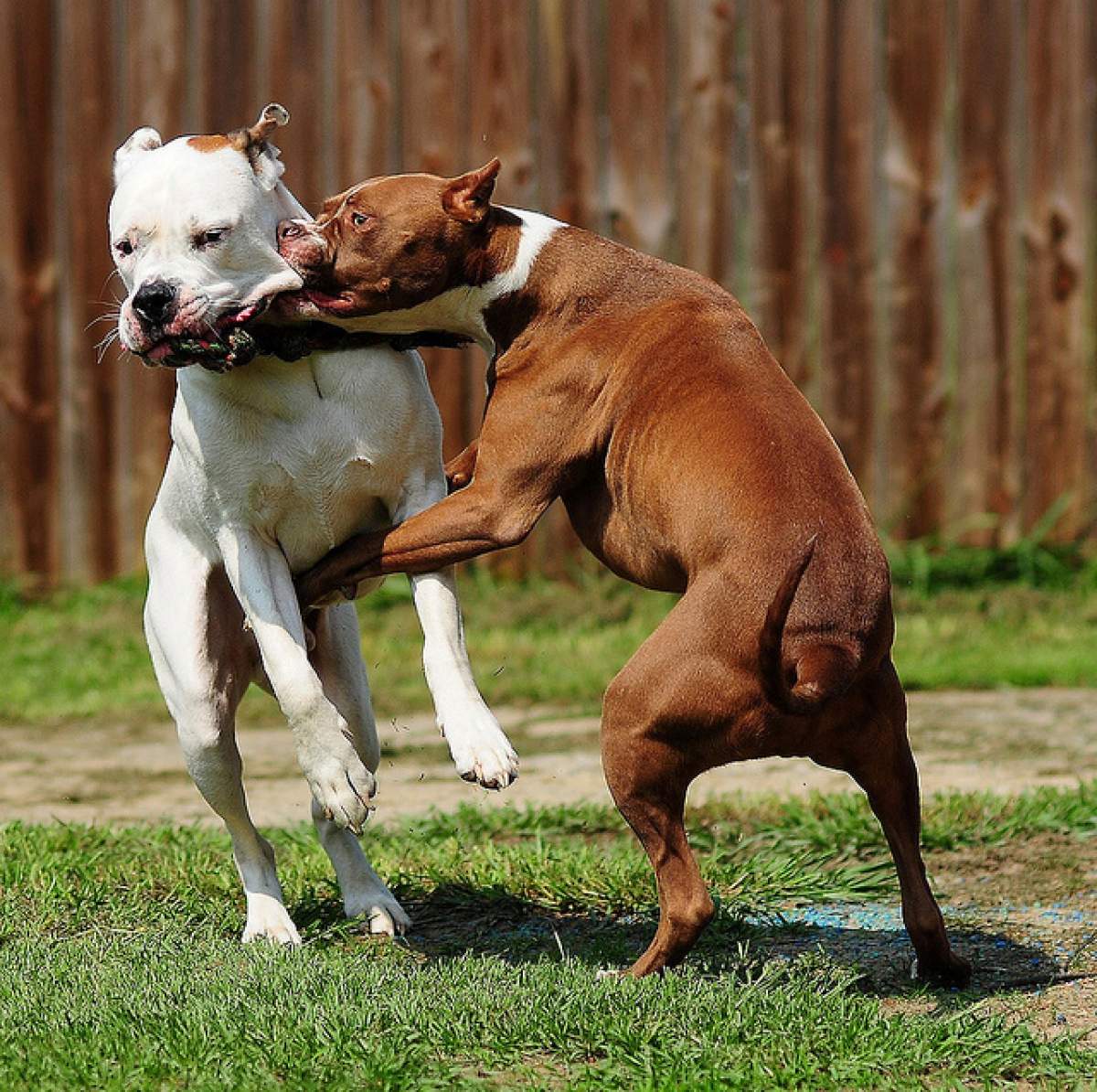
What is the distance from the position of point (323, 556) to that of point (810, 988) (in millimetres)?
1530

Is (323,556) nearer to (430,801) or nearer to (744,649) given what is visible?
(744,649)

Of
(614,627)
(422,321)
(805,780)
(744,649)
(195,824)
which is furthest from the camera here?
(614,627)

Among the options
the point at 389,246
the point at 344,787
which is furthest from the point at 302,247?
the point at 344,787

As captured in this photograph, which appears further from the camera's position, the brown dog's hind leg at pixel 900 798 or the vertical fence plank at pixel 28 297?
the vertical fence plank at pixel 28 297

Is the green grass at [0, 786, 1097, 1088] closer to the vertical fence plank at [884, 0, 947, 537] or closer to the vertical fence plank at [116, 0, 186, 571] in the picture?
the vertical fence plank at [884, 0, 947, 537]

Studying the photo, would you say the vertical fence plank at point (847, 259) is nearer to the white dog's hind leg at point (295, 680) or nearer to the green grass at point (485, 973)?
the green grass at point (485, 973)

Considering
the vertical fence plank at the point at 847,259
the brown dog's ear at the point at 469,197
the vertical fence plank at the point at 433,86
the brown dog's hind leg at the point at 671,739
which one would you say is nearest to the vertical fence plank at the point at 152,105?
the vertical fence plank at the point at 433,86

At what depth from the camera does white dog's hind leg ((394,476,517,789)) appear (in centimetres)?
409

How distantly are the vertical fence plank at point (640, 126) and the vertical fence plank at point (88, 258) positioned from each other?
7.35 ft

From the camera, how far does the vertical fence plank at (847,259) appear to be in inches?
336

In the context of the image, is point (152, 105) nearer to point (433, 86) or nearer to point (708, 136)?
point (433, 86)

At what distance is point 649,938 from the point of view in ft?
15.7

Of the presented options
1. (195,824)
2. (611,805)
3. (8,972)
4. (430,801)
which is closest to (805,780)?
(611,805)

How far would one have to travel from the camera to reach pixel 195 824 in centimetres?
579
